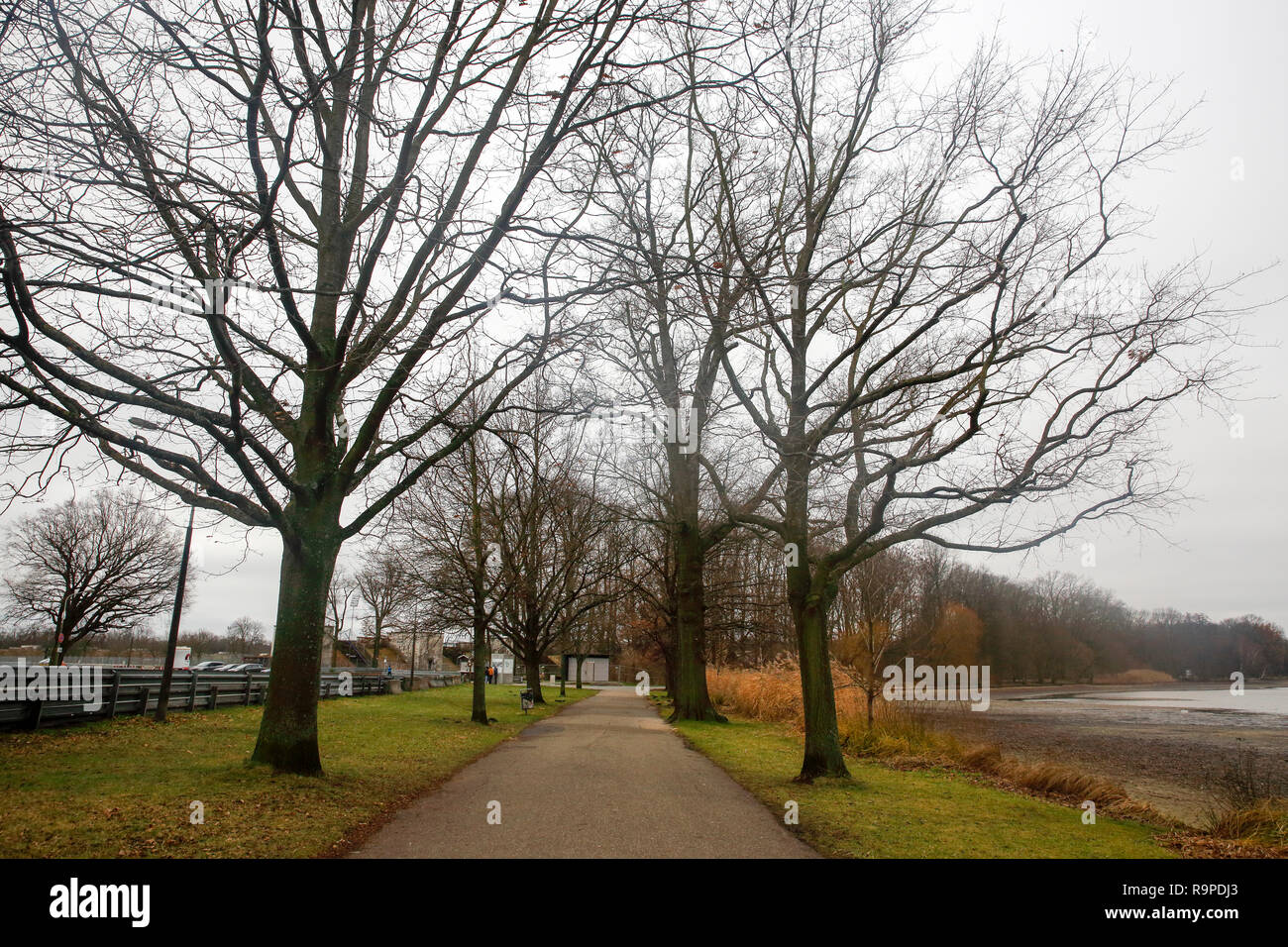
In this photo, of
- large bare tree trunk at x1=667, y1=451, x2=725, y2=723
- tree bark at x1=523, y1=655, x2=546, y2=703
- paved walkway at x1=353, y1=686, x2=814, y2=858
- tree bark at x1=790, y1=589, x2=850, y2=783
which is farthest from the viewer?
tree bark at x1=523, y1=655, x2=546, y2=703

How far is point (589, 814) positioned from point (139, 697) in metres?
13.9

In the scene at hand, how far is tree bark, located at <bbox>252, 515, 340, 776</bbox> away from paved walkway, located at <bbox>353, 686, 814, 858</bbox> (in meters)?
1.73

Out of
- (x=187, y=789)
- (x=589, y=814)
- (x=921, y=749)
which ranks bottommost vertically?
(x=921, y=749)

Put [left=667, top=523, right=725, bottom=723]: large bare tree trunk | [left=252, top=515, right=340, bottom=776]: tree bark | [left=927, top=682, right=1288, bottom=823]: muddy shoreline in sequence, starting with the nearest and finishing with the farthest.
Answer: [left=252, top=515, right=340, bottom=776]: tree bark < [left=927, top=682, right=1288, bottom=823]: muddy shoreline < [left=667, top=523, right=725, bottom=723]: large bare tree trunk

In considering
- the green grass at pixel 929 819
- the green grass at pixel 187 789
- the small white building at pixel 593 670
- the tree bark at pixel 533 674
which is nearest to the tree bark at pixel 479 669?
the green grass at pixel 187 789

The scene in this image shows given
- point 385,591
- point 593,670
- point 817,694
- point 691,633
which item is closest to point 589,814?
point 817,694

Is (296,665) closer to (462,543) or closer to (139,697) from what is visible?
(139,697)

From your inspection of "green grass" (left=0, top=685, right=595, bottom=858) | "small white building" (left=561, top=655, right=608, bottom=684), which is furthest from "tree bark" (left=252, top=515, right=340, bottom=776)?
"small white building" (left=561, top=655, right=608, bottom=684)

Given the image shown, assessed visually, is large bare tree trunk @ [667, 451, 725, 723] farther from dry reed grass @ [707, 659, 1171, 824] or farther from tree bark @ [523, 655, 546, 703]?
tree bark @ [523, 655, 546, 703]

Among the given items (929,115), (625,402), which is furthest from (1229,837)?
(929,115)

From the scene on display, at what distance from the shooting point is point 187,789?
817 cm

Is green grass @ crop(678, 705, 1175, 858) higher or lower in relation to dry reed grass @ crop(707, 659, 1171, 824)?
higher

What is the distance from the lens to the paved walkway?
272 inches
